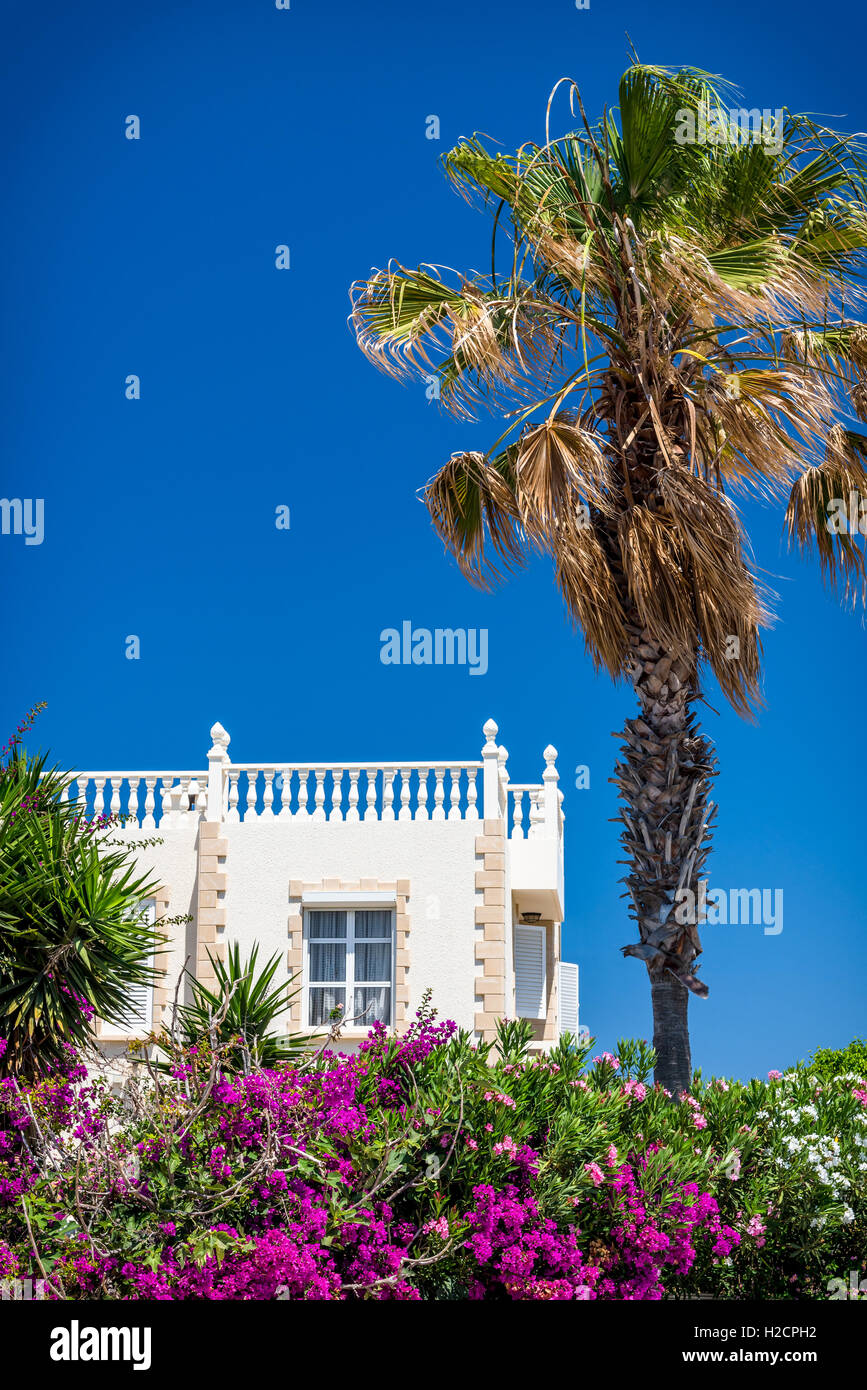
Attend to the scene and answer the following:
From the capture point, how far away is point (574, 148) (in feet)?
41.5

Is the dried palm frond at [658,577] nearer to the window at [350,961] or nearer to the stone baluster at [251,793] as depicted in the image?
the window at [350,961]

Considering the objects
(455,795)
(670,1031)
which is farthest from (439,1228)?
(455,795)

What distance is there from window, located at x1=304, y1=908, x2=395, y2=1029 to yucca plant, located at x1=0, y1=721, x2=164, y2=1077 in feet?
24.6

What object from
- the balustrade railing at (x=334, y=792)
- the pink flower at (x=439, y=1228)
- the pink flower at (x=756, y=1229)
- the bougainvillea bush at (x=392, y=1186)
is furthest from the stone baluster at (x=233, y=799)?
the pink flower at (x=439, y=1228)

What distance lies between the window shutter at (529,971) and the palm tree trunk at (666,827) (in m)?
9.80

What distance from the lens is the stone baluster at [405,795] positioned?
20.5 metres

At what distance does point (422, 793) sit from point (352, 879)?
165cm

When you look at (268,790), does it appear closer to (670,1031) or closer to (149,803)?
(149,803)

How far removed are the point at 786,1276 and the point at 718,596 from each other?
5.44 meters

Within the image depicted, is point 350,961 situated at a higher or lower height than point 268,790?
lower

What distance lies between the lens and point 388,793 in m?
20.6

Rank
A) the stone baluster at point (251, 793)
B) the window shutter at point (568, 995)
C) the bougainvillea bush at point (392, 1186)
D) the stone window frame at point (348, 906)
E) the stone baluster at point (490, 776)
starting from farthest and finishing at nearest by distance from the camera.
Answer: the window shutter at point (568, 995) → the stone baluster at point (251, 793) → the stone baluster at point (490, 776) → the stone window frame at point (348, 906) → the bougainvillea bush at point (392, 1186)

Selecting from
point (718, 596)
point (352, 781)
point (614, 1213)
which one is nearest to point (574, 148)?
point (718, 596)

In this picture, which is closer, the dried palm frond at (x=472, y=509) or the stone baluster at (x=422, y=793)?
the dried palm frond at (x=472, y=509)
